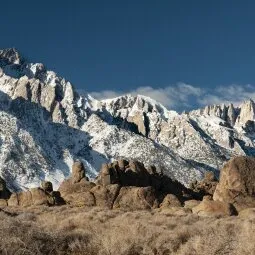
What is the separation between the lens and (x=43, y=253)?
12406 millimetres

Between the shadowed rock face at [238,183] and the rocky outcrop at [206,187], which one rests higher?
the rocky outcrop at [206,187]

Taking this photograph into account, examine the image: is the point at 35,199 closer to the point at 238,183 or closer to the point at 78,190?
the point at 78,190

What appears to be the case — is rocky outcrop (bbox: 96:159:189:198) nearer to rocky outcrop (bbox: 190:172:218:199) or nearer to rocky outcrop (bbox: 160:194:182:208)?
rocky outcrop (bbox: 190:172:218:199)

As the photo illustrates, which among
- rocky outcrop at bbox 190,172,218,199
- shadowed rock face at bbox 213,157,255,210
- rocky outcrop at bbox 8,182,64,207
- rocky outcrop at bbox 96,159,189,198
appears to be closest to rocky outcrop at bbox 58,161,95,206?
rocky outcrop at bbox 8,182,64,207

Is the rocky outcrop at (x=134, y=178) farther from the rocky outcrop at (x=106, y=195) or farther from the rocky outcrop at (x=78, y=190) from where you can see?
the rocky outcrop at (x=106, y=195)

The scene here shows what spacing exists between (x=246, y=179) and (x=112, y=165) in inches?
1489

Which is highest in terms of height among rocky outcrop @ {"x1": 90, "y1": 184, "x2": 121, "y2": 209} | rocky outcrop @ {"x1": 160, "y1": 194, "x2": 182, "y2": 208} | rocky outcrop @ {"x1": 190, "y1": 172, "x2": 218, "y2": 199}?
rocky outcrop @ {"x1": 190, "y1": 172, "x2": 218, "y2": 199}

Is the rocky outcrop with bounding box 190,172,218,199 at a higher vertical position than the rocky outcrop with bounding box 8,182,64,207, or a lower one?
higher

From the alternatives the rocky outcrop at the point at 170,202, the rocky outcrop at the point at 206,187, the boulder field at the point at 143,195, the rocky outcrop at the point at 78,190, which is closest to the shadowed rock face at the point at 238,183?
the boulder field at the point at 143,195

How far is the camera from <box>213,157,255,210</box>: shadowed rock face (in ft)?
205

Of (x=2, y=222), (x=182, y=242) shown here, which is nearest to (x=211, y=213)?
(x=182, y=242)

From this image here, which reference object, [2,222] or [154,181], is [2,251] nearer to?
[2,222]

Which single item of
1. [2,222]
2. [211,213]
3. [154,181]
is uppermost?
[154,181]

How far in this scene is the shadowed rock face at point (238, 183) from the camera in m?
62.5
